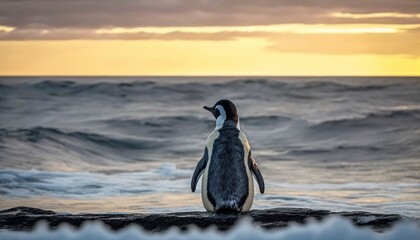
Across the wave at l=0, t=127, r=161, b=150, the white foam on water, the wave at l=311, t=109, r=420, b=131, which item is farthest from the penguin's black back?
the wave at l=311, t=109, r=420, b=131

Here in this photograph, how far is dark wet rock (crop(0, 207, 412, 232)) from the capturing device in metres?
6.80

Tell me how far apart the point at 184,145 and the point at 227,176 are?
60.5ft

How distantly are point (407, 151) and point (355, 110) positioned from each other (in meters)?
15.7

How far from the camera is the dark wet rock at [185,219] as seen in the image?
6.80 meters

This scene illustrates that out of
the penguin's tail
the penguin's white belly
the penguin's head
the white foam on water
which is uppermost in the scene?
the penguin's head

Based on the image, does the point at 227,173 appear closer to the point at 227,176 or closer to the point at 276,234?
the point at 227,176

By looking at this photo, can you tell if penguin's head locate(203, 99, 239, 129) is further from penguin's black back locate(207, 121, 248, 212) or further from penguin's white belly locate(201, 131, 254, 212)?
penguin's black back locate(207, 121, 248, 212)

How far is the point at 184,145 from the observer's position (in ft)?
86.8

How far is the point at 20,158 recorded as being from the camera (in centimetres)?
2072

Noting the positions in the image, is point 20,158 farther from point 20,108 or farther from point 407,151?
point 20,108

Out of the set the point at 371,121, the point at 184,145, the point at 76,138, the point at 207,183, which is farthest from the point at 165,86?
the point at 207,183

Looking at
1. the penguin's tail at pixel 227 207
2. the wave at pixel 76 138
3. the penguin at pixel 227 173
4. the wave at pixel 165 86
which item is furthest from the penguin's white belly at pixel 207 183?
the wave at pixel 165 86

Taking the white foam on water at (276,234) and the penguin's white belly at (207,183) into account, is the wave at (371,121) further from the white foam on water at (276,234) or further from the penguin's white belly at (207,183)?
the white foam on water at (276,234)

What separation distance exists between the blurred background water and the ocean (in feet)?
0.14
